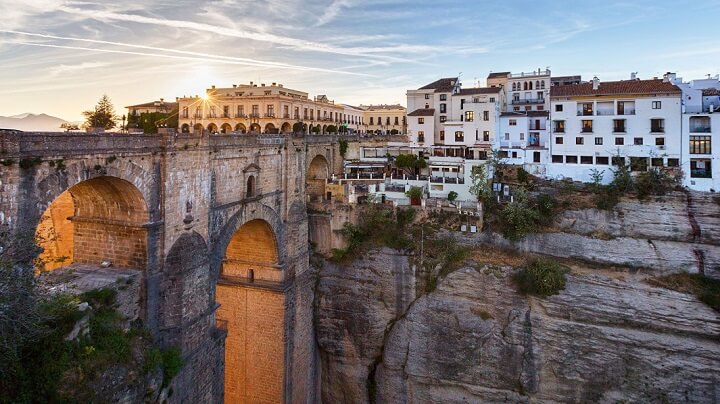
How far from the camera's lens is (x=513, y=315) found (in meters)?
22.2

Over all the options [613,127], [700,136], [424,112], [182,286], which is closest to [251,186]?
[182,286]

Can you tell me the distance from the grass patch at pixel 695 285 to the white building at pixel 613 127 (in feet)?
22.6

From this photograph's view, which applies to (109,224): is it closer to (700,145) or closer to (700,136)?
(700,145)

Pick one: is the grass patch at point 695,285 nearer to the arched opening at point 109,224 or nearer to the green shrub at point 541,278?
the green shrub at point 541,278

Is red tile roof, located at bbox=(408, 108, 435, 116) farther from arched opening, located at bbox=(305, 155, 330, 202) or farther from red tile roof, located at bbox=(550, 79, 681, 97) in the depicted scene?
arched opening, located at bbox=(305, 155, 330, 202)

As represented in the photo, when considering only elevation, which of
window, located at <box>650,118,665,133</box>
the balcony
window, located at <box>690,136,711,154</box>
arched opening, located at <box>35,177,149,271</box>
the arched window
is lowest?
arched opening, located at <box>35,177,149,271</box>

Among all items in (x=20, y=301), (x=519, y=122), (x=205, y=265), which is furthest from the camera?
(x=519, y=122)

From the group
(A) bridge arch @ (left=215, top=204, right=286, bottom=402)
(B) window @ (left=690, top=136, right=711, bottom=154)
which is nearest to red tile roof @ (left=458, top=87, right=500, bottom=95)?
(B) window @ (left=690, top=136, right=711, bottom=154)

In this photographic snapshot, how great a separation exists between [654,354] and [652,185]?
8092mm

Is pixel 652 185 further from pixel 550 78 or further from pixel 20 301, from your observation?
pixel 20 301

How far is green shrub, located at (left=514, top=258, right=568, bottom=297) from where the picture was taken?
856 inches

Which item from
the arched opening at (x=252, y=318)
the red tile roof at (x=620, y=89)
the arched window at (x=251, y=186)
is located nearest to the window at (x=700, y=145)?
the red tile roof at (x=620, y=89)

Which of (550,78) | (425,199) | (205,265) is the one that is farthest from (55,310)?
(550,78)

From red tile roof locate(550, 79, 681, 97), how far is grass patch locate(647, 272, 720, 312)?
1031cm
